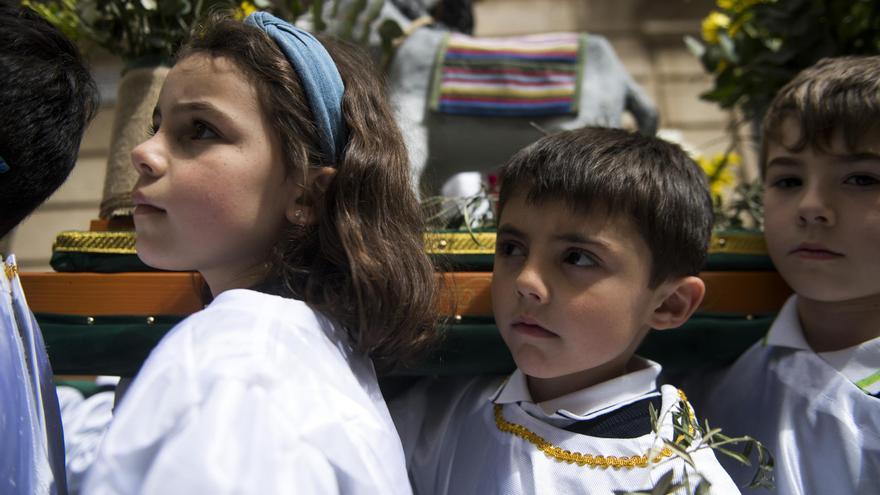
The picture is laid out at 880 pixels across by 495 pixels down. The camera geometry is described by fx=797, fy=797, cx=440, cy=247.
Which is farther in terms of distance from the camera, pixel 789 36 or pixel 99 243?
pixel 789 36

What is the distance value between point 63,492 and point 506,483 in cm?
66

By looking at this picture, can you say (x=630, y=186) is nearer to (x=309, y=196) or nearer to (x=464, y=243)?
(x=464, y=243)

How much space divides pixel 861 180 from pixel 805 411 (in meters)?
0.43

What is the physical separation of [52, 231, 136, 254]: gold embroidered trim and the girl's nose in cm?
73

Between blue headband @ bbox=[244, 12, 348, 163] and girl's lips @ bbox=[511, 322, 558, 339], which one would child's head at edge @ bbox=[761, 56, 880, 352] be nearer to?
girl's lips @ bbox=[511, 322, 558, 339]

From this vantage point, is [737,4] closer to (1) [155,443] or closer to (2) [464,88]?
(2) [464,88]

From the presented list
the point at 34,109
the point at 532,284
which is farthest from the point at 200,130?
the point at 532,284

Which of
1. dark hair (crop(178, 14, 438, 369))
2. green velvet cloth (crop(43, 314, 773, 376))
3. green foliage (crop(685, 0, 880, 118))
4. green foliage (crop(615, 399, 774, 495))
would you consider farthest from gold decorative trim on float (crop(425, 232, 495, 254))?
green foliage (crop(685, 0, 880, 118))

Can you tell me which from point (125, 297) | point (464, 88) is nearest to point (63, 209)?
point (464, 88)

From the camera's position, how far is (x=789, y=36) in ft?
6.87

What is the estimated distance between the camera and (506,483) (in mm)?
1260

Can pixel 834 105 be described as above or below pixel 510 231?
above

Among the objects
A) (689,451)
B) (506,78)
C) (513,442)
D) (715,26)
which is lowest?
(513,442)

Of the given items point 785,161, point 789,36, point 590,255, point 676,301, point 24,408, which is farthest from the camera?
point 789,36
